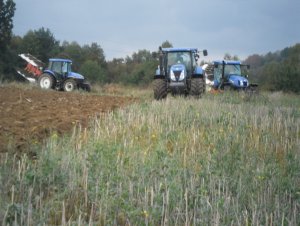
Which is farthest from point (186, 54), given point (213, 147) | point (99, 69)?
point (99, 69)

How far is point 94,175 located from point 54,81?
20974 millimetres

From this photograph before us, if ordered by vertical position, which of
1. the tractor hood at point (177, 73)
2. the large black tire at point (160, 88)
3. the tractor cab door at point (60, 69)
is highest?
the tractor cab door at point (60, 69)

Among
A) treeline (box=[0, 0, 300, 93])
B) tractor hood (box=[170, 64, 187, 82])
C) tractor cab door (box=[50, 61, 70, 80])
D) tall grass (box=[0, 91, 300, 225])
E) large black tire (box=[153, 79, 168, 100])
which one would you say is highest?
treeline (box=[0, 0, 300, 93])

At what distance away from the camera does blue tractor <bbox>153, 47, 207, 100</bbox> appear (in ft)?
50.3

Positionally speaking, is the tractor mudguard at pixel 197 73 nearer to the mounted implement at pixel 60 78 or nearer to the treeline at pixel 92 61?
the mounted implement at pixel 60 78

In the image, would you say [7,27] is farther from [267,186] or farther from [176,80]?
[267,186]

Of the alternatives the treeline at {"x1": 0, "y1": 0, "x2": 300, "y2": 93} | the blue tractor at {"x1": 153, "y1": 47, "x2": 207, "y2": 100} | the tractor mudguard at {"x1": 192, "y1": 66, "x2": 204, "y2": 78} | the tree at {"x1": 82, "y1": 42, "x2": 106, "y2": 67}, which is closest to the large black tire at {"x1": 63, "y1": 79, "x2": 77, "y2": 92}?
the treeline at {"x1": 0, "y1": 0, "x2": 300, "y2": 93}

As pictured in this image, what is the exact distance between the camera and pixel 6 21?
43031 millimetres

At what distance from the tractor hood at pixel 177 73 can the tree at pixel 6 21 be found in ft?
99.1

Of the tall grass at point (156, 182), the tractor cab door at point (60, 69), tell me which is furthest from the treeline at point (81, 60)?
the tall grass at point (156, 182)

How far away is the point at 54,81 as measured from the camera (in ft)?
79.8

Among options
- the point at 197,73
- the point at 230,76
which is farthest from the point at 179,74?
the point at 230,76

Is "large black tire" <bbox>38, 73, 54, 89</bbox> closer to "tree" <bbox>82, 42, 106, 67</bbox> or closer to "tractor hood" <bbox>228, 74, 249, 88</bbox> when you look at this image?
"tractor hood" <bbox>228, 74, 249, 88</bbox>

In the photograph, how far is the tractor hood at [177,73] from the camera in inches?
610
